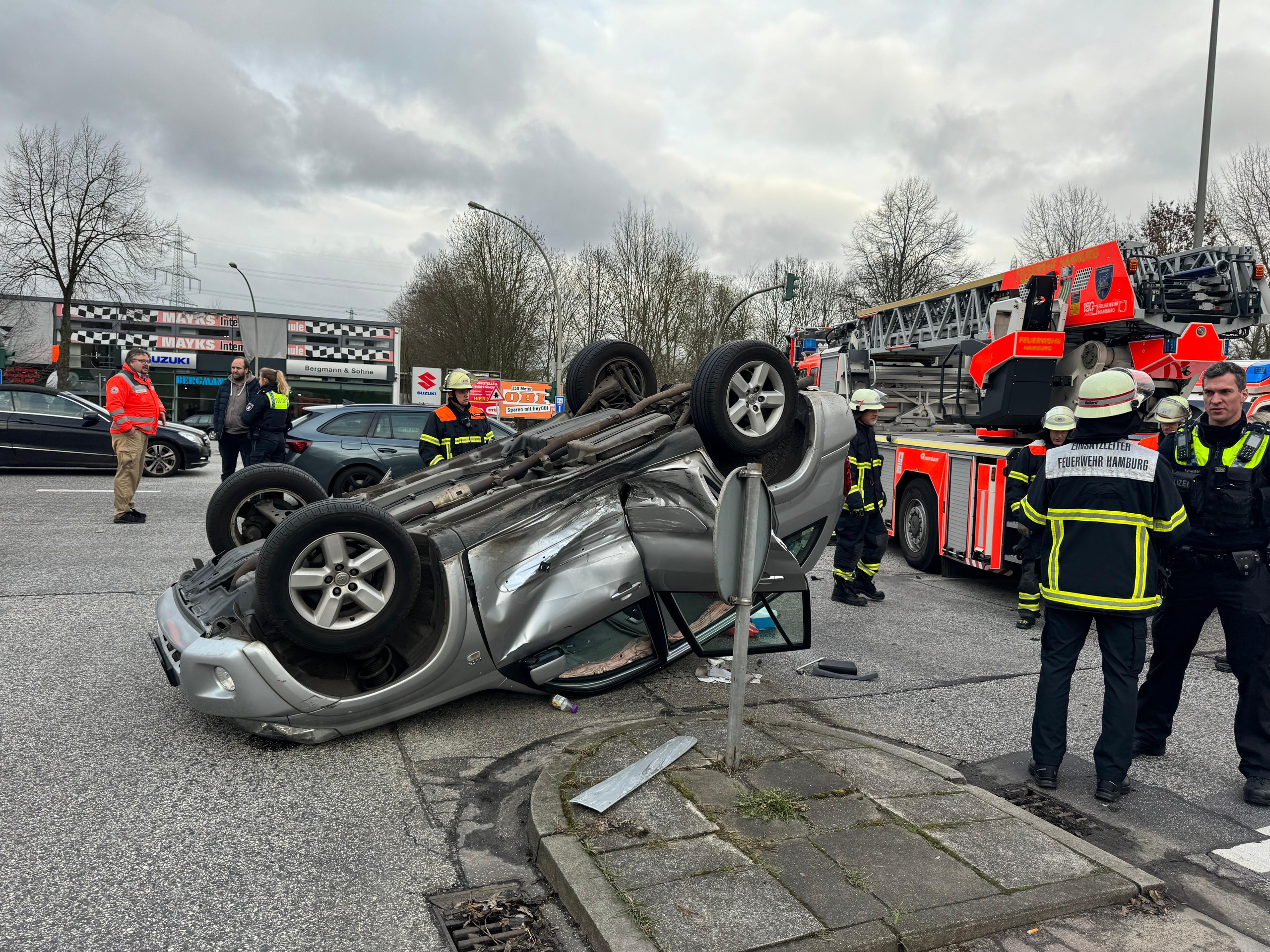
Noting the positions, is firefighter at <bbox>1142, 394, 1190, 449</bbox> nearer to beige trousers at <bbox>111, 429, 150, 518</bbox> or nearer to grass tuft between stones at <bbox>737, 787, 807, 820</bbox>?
grass tuft between stones at <bbox>737, 787, 807, 820</bbox>

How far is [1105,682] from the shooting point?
373 centimetres

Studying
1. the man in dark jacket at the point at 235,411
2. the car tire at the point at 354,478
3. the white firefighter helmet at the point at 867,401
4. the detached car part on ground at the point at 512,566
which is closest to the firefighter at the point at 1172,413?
the white firefighter helmet at the point at 867,401

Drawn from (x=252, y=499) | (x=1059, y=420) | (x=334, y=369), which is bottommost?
(x=252, y=499)

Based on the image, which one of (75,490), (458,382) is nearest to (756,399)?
(458,382)

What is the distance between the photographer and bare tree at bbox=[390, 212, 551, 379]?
112 feet

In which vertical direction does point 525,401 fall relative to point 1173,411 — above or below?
above

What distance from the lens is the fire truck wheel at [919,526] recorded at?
859cm

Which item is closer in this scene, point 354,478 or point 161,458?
point 354,478

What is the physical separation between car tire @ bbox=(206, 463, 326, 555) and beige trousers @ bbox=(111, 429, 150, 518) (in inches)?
210

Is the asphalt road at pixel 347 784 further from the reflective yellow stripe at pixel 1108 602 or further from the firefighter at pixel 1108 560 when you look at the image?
the reflective yellow stripe at pixel 1108 602

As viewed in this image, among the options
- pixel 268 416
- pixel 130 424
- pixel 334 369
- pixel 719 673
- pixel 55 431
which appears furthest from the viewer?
pixel 334 369

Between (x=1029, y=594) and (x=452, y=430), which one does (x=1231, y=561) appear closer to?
(x=1029, y=594)

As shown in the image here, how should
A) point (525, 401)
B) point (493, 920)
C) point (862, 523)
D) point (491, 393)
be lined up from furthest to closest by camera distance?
point (525, 401) < point (491, 393) < point (862, 523) < point (493, 920)

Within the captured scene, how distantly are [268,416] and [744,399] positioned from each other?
6.52 m
